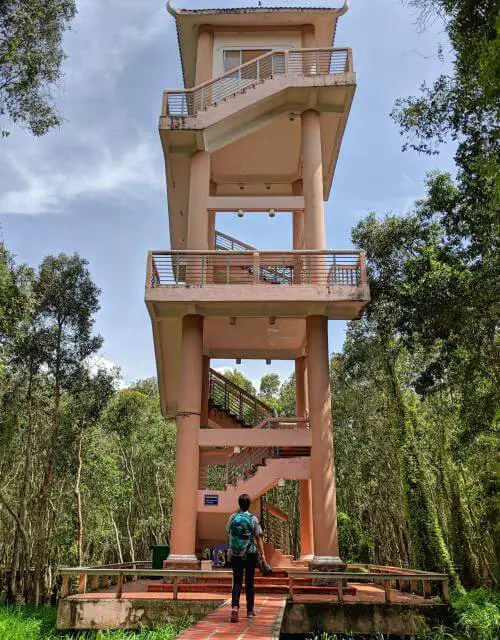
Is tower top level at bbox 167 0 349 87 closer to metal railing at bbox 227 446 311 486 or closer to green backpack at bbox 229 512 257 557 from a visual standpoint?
metal railing at bbox 227 446 311 486

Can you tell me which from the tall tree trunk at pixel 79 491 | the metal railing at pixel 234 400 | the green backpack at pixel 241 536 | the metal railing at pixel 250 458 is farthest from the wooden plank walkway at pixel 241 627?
the tall tree trunk at pixel 79 491

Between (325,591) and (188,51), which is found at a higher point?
(188,51)

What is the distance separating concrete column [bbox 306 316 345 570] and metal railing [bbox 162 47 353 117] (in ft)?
20.5

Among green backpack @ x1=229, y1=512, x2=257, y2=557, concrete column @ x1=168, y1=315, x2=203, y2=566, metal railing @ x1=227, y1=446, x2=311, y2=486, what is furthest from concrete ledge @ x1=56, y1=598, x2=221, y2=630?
metal railing @ x1=227, y1=446, x2=311, y2=486

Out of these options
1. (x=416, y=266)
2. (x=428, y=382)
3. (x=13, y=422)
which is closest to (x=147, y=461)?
(x=13, y=422)

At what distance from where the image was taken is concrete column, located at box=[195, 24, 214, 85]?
14.8 metres

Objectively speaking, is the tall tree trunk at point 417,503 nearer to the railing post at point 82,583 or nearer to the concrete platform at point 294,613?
the concrete platform at point 294,613

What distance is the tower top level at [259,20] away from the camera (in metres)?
14.9

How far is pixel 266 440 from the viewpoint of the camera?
11.1 m

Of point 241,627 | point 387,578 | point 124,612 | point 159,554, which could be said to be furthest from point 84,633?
point 159,554

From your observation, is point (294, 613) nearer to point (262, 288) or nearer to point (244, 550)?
point (244, 550)

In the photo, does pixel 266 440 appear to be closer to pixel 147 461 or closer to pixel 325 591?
pixel 325 591

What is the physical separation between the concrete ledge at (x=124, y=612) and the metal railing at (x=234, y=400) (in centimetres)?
747

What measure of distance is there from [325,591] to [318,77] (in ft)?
37.5
